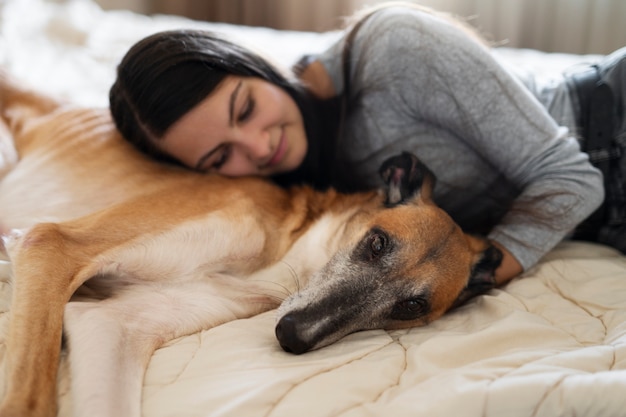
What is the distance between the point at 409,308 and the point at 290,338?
0.44 m

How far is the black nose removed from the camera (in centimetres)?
166

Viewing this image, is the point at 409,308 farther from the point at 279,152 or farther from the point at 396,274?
the point at 279,152

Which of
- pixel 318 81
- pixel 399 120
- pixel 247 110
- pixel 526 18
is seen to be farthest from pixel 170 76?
pixel 526 18

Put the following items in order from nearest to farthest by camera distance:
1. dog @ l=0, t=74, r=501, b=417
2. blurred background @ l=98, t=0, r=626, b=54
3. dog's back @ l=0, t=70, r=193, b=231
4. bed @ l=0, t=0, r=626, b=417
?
1. bed @ l=0, t=0, r=626, b=417
2. dog @ l=0, t=74, r=501, b=417
3. dog's back @ l=0, t=70, r=193, b=231
4. blurred background @ l=98, t=0, r=626, b=54

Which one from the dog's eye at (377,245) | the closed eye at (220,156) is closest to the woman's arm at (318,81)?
the closed eye at (220,156)

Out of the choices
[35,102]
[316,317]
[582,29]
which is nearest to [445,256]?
[316,317]

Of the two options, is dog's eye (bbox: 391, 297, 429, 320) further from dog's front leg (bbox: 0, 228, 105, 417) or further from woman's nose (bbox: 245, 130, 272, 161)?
dog's front leg (bbox: 0, 228, 105, 417)

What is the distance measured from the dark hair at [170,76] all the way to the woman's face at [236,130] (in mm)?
38

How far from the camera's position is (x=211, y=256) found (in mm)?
2010

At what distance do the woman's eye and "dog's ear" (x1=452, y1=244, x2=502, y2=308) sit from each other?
38.4 inches

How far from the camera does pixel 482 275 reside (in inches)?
82.0

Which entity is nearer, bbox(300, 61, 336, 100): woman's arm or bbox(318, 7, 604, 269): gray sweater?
bbox(318, 7, 604, 269): gray sweater

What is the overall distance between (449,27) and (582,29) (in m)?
2.92

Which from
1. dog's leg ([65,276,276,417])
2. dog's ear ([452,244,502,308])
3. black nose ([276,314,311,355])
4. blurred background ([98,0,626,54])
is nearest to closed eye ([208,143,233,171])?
dog's leg ([65,276,276,417])
